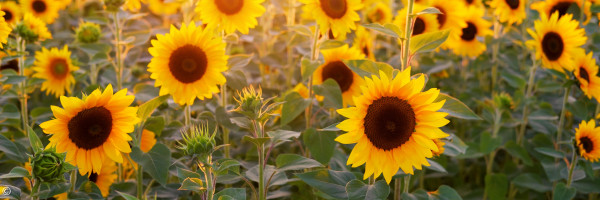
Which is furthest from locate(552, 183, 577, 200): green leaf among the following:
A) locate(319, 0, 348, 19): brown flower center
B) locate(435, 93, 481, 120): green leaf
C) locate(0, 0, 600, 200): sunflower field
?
locate(319, 0, 348, 19): brown flower center

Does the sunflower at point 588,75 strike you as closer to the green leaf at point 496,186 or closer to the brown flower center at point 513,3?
the green leaf at point 496,186

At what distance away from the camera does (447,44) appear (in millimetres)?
2904

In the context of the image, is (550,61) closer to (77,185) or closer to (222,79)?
(222,79)

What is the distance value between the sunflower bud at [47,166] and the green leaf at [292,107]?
0.80 meters

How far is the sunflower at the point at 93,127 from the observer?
163 cm

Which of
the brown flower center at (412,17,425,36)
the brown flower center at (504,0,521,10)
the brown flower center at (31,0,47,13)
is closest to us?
the brown flower center at (412,17,425,36)

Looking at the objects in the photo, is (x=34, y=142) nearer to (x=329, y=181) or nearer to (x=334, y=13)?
(x=329, y=181)

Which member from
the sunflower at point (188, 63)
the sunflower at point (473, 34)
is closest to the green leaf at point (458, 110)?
the sunflower at point (188, 63)

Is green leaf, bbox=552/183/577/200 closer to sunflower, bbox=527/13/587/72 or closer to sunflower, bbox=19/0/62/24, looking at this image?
sunflower, bbox=527/13/587/72

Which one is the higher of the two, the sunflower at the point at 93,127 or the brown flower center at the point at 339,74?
the brown flower center at the point at 339,74

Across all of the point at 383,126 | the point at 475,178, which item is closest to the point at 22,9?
the point at 383,126

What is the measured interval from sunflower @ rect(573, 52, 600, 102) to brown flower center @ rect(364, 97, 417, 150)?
1147mm

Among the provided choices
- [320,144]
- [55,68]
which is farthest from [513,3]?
[55,68]

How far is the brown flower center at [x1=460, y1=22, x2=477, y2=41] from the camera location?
330 centimetres
